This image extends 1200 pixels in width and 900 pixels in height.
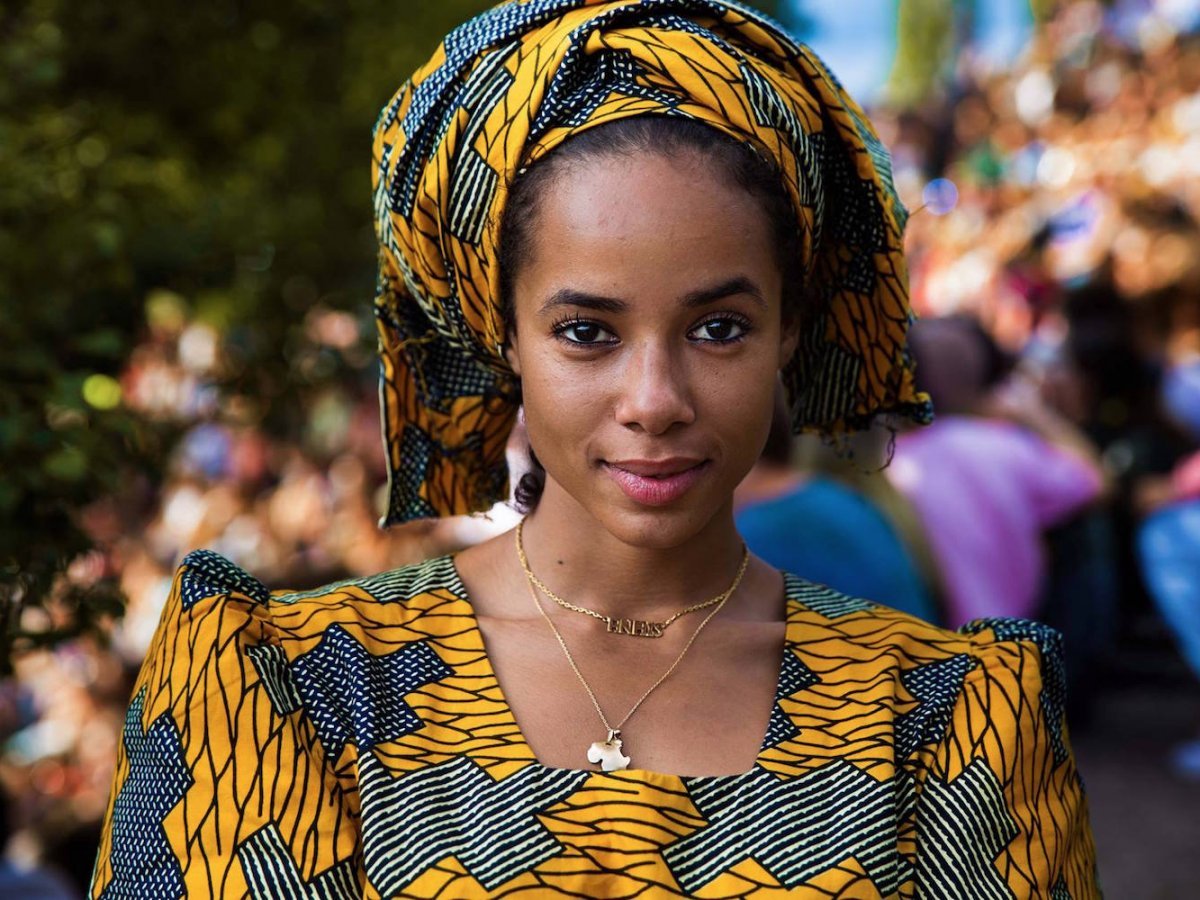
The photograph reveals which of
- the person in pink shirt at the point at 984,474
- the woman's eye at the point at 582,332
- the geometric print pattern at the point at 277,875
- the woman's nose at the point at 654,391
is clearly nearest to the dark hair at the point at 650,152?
the woman's eye at the point at 582,332

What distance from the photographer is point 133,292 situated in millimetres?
2982

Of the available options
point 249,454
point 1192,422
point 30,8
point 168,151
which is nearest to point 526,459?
point 30,8

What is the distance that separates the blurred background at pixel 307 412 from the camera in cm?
272

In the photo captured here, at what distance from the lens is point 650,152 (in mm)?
1795

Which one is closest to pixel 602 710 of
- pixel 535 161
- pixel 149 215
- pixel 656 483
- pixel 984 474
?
pixel 656 483

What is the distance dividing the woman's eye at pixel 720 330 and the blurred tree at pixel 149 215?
3.58 feet

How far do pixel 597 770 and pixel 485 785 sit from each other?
0.50ft

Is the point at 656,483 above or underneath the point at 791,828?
above

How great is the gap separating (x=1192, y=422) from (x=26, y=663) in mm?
4785

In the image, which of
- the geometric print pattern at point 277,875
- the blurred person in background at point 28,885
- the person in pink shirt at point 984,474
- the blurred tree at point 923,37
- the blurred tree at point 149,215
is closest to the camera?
the geometric print pattern at point 277,875

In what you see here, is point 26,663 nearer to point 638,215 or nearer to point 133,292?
point 133,292

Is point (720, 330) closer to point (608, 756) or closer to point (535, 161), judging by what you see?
point (535, 161)

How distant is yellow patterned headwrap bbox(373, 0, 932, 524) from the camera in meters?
1.85

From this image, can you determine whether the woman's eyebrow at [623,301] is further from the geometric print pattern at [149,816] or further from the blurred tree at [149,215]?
the blurred tree at [149,215]
